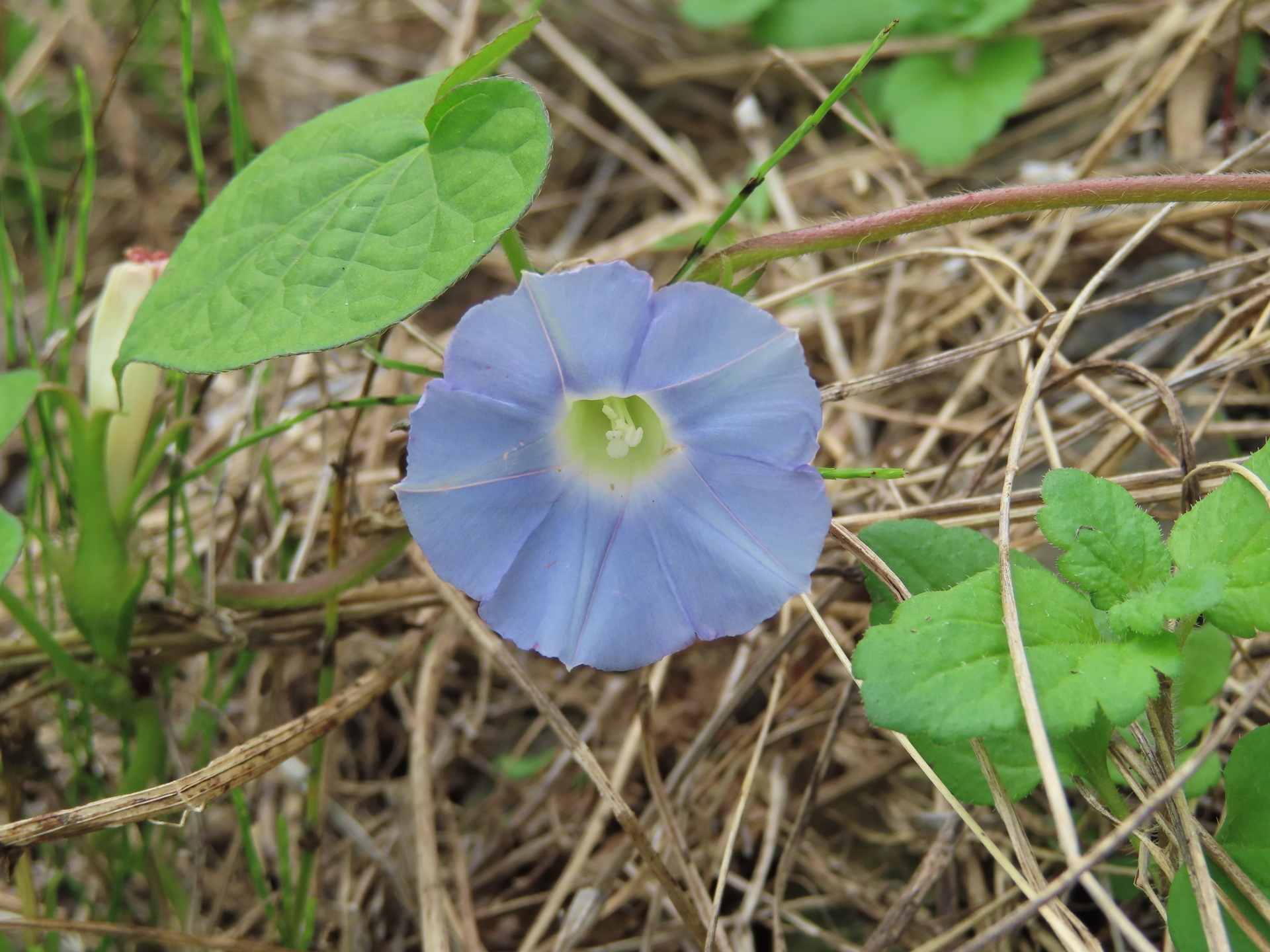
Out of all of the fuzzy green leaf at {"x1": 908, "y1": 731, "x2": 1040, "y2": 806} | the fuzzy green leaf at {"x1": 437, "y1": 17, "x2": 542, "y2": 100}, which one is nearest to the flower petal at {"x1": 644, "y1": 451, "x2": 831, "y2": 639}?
the fuzzy green leaf at {"x1": 908, "y1": 731, "x2": 1040, "y2": 806}

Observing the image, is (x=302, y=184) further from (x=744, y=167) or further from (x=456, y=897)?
(x=744, y=167)

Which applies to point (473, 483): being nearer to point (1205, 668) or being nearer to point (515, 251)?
point (515, 251)

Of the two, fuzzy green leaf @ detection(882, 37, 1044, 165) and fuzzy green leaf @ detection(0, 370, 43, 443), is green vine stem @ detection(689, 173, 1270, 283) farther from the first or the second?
fuzzy green leaf @ detection(882, 37, 1044, 165)

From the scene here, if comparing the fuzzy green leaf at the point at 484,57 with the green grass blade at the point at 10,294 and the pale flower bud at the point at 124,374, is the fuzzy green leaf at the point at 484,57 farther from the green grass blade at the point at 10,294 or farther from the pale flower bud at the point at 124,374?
the green grass blade at the point at 10,294

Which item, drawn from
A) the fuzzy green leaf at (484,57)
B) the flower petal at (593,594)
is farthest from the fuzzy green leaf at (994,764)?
the fuzzy green leaf at (484,57)

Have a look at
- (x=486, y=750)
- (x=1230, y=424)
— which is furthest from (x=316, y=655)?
(x=1230, y=424)

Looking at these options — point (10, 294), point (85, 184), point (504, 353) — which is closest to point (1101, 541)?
point (504, 353)
